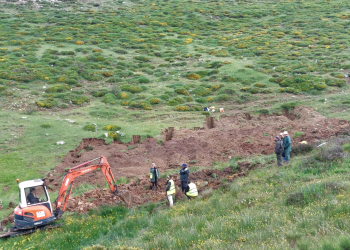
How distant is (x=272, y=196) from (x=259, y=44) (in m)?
44.5

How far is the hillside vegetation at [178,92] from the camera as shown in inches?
391

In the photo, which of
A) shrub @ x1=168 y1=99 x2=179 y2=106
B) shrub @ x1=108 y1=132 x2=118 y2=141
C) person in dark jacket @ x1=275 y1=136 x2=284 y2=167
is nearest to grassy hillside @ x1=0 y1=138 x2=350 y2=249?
person in dark jacket @ x1=275 y1=136 x2=284 y2=167

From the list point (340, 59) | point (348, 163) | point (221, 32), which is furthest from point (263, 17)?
point (348, 163)

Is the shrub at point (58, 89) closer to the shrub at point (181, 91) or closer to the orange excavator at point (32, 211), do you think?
the shrub at point (181, 91)

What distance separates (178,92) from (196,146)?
12918 millimetres

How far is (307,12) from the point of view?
7062 centimetres

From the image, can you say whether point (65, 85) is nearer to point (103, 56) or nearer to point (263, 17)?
point (103, 56)

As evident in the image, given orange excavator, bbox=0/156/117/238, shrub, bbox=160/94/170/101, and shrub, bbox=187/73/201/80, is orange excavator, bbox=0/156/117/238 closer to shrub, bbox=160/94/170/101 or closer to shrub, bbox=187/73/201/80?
shrub, bbox=160/94/170/101

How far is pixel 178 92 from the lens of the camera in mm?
34688

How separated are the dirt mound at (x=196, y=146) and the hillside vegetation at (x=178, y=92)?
1383 millimetres

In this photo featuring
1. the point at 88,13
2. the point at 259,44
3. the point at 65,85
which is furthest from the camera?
the point at 88,13

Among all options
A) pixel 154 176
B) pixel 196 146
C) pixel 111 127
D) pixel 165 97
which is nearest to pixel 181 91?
pixel 165 97

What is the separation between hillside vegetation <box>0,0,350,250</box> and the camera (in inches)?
391

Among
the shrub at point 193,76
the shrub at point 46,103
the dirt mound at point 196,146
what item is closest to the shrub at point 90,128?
the dirt mound at point 196,146
